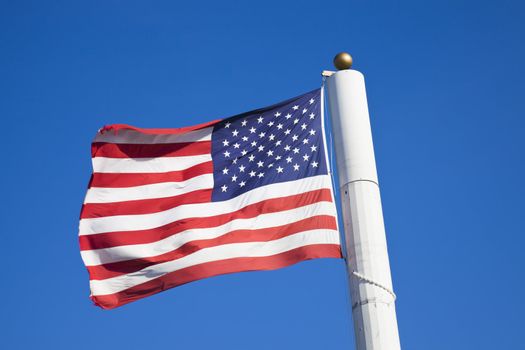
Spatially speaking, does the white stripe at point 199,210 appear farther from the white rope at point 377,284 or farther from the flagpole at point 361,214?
the white rope at point 377,284

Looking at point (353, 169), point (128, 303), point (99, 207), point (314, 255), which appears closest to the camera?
point (353, 169)

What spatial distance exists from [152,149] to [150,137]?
24 centimetres

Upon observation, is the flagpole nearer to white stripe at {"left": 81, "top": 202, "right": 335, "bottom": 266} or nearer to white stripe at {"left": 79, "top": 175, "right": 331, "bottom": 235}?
white stripe at {"left": 81, "top": 202, "right": 335, "bottom": 266}

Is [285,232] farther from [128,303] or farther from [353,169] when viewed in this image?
[128,303]

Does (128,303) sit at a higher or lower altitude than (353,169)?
lower

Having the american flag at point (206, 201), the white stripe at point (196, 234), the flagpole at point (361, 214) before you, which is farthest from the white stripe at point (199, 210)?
the flagpole at point (361, 214)

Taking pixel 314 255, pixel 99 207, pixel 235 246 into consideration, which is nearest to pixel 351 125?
pixel 314 255

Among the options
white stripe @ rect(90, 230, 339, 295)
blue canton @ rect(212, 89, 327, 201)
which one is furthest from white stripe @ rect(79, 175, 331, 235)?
white stripe @ rect(90, 230, 339, 295)

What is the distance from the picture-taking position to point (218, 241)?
12.8 m

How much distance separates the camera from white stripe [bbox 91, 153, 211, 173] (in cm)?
1415

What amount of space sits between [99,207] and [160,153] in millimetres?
1567

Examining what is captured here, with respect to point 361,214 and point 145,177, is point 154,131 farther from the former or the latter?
point 361,214

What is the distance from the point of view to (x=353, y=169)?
11211 mm

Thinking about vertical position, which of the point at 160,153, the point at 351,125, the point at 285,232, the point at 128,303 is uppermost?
the point at 160,153
